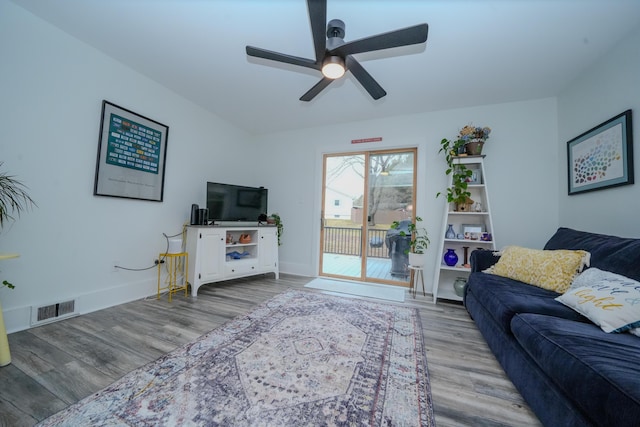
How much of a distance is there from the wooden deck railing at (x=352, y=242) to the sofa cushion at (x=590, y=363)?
7.79ft

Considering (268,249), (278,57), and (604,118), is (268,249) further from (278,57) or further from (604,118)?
(604,118)

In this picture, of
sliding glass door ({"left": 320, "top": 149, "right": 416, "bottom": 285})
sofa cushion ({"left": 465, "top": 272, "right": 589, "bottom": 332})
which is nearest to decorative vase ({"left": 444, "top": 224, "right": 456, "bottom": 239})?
sliding glass door ({"left": 320, "top": 149, "right": 416, "bottom": 285})

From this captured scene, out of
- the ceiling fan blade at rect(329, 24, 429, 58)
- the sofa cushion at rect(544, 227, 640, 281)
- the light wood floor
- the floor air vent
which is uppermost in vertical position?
the ceiling fan blade at rect(329, 24, 429, 58)

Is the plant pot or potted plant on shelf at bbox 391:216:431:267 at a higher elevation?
potted plant on shelf at bbox 391:216:431:267

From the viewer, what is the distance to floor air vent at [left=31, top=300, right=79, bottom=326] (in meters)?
1.92

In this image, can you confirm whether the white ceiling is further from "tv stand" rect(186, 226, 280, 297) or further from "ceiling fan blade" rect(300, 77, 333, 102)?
"tv stand" rect(186, 226, 280, 297)

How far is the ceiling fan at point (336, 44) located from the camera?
137cm

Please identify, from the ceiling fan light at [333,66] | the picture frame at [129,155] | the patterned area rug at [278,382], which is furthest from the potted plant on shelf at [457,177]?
the picture frame at [129,155]

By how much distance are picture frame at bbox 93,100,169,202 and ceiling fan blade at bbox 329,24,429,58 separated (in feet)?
7.77

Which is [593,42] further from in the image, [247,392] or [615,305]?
[247,392]

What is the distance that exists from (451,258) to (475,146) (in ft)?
4.67

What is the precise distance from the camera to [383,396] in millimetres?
1271

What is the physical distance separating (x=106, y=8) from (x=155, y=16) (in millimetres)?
355

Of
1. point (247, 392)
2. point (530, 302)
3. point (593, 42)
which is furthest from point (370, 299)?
point (593, 42)
